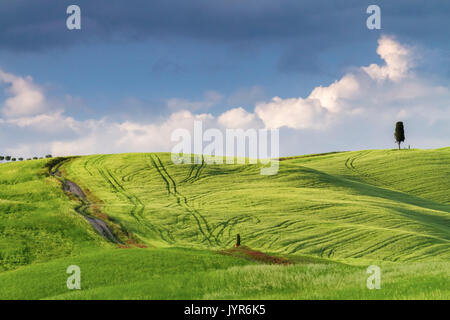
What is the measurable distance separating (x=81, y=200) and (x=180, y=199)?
1469 centimetres

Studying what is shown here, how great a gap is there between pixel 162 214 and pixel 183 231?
6.49 metres

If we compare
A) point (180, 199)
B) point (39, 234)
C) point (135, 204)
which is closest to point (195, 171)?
point (180, 199)

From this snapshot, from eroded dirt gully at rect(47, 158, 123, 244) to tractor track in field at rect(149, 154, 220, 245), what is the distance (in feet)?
36.0

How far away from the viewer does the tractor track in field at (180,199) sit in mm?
55859

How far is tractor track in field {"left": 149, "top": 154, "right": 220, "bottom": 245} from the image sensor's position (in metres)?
55.9

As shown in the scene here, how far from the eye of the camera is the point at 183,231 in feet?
184

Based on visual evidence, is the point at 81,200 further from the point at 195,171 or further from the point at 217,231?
the point at 195,171

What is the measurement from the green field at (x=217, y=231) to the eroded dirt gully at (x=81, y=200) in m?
0.74

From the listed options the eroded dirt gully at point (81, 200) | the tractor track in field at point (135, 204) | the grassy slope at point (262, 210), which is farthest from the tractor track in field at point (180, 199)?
the eroded dirt gully at point (81, 200)

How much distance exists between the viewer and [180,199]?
238 ft

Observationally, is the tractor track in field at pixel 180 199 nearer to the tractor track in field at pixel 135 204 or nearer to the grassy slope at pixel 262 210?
the grassy slope at pixel 262 210

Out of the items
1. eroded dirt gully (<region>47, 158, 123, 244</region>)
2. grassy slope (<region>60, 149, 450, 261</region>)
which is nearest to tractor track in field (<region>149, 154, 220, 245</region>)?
grassy slope (<region>60, 149, 450, 261</region>)
